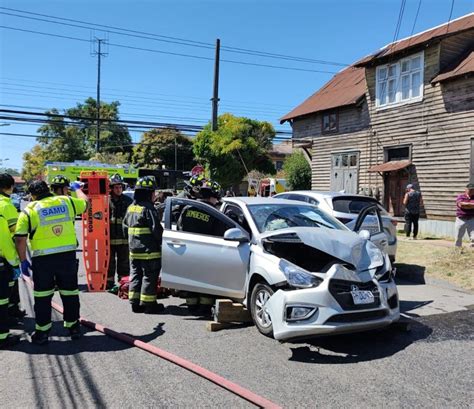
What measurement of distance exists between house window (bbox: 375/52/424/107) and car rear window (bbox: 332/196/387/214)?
31.2 ft

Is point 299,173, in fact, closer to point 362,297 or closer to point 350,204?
point 350,204

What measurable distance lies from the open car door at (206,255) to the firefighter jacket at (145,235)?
0.12m

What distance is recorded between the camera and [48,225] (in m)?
5.23

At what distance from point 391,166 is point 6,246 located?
15.3 m

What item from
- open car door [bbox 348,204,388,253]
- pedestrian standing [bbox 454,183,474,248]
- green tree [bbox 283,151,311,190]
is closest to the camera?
open car door [bbox 348,204,388,253]

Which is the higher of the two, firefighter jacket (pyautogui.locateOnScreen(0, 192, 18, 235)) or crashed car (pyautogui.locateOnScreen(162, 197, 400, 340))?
firefighter jacket (pyautogui.locateOnScreen(0, 192, 18, 235))

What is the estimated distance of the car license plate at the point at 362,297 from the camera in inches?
185

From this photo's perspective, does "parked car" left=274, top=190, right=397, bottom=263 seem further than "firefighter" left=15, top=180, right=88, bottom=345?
Yes

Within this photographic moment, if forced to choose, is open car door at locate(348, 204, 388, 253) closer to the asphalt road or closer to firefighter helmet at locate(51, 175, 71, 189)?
the asphalt road

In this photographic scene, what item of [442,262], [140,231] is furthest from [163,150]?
[140,231]

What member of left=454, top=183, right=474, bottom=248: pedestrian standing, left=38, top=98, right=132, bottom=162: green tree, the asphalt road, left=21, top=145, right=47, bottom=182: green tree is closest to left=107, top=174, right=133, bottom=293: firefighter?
the asphalt road

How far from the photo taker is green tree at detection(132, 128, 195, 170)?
5250 centimetres

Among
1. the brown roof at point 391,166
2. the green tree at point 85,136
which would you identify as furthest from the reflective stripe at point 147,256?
the green tree at point 85,136

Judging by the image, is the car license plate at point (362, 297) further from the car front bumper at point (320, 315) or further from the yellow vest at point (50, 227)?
the yellow vest at point (50, 227)
